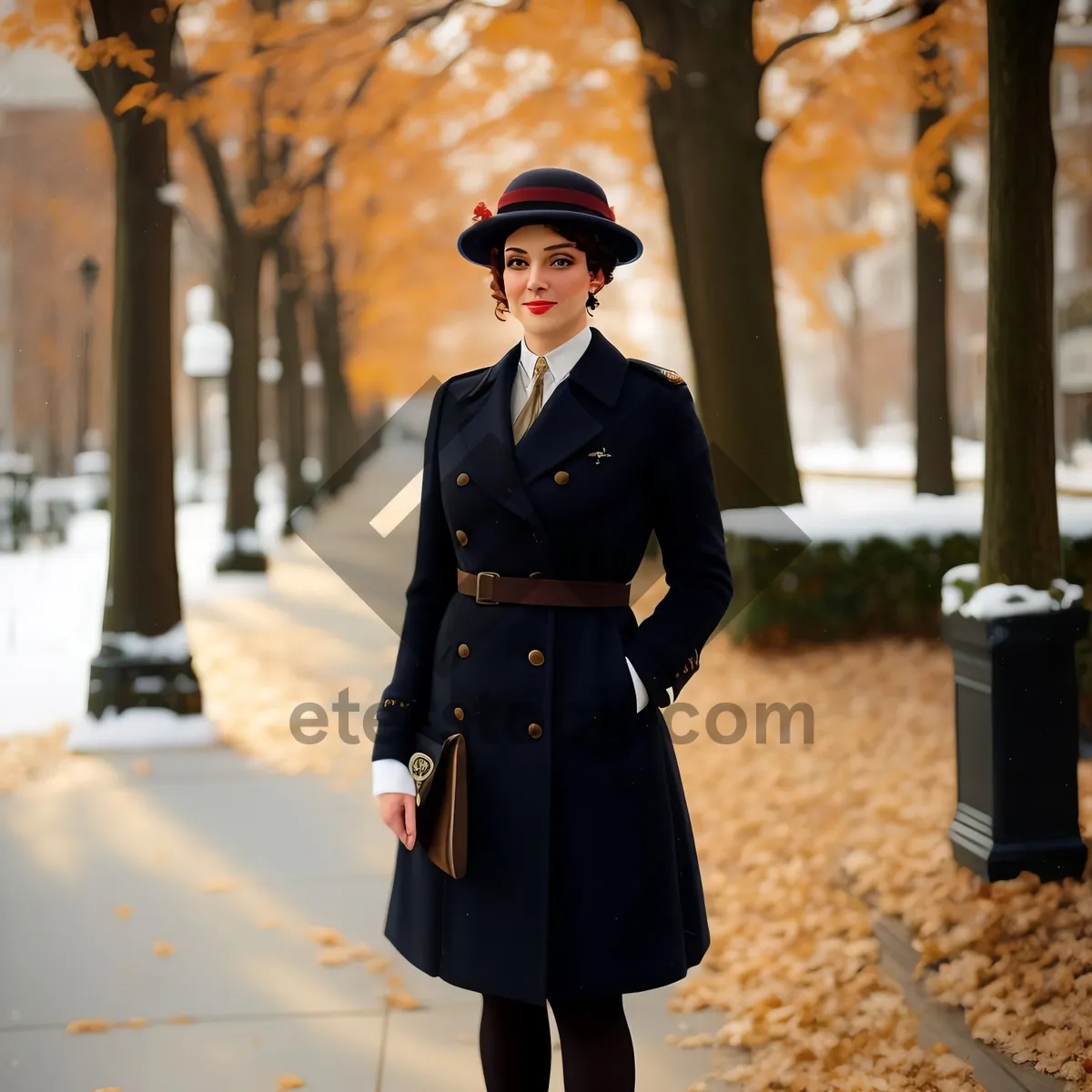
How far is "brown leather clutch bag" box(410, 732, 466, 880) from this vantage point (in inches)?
94.7

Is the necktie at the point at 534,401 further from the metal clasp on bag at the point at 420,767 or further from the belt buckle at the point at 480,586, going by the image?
the metal clasp on bag at the point at 420,767

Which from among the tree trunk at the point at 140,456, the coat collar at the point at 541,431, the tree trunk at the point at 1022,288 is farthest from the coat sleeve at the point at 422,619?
the tree trunk at the point at 140,456

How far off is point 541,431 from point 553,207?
44 cm

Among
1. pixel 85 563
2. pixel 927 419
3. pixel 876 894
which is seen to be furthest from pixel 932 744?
pixel 85 563

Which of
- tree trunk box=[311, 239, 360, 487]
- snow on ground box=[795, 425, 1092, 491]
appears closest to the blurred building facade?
tree trunk box=[311, 239, 360, 487]

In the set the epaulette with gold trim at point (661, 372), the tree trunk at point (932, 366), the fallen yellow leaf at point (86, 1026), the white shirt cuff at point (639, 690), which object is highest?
the tree trunk at point (932, 366)

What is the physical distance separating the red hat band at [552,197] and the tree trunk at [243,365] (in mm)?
10645

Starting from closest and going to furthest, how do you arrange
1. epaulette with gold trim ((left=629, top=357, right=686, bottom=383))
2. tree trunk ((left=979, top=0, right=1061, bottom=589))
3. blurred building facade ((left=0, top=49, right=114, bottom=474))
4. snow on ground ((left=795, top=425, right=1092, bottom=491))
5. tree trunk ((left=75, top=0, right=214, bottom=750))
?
epaulette with gold trim ((left=629, top=357, right=686, bottom=383))
tree trunk ((left=979, top=0, right=1061, bottom=589))
tree trunk ((left=75, top=0, right=214, bottom=750))
blurred building facade ((left=0, top=49, right=114, bottom=474))
snow on ground ((left=795, top=425, right=1092, bottom=491))

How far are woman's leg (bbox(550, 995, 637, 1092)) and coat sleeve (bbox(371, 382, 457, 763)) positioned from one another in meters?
Result: 0.61

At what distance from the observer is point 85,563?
1528 centimetres

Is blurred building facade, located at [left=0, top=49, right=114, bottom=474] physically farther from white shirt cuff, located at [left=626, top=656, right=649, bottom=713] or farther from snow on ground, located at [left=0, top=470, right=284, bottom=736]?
white shirt cuff, located at [left=626, top=656, right=649, bottom=713]

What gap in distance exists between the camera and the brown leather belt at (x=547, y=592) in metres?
2.44

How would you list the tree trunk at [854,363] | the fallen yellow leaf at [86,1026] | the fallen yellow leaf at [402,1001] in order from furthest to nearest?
the tree trunk at [854,363], the fallen yellow leaf at [402,1001], the fallen yellow leaf at [86,1026]

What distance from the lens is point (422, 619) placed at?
262cm
